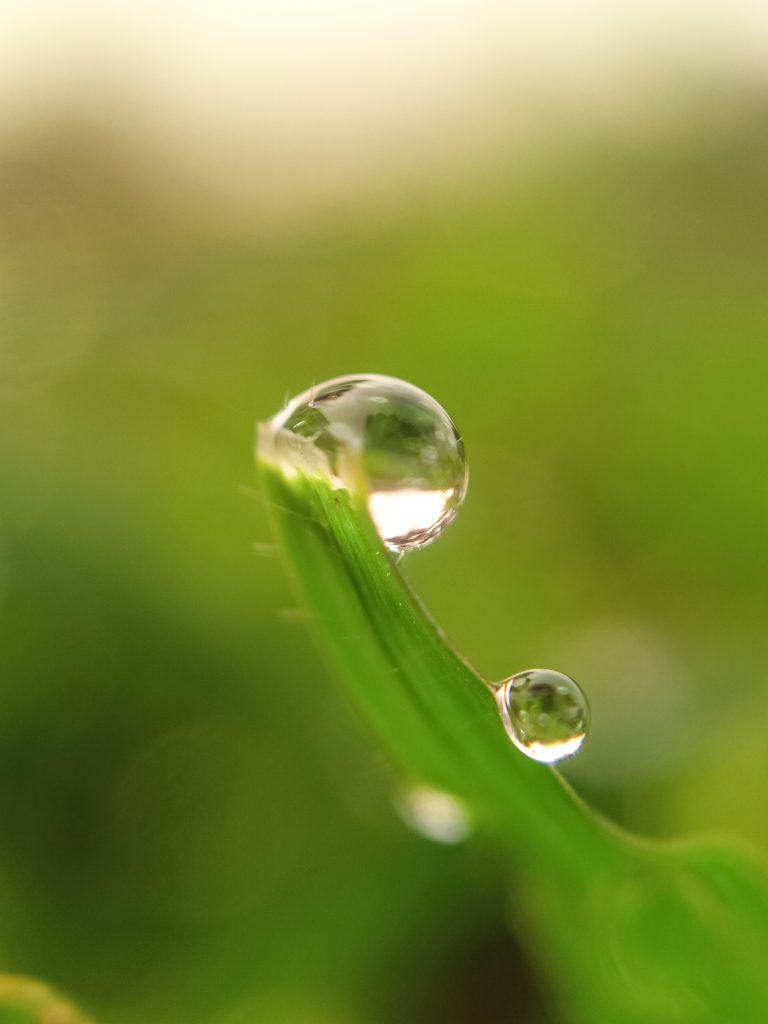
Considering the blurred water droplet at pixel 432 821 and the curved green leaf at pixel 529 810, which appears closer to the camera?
the curved green leaf at pixel 529 810

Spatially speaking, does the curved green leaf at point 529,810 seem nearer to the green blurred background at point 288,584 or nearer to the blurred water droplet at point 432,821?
the green blurred background at point 288,584

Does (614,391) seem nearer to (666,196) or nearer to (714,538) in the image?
(714,538)

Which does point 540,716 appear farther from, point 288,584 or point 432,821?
point 288,584

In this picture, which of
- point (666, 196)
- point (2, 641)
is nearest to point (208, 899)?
point (2, 641)

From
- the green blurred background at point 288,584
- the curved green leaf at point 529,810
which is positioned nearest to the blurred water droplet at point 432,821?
the green blurred background at point 288,584

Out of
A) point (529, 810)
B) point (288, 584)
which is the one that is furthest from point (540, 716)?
point (288, 584)

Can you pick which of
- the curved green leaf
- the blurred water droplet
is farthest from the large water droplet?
the blurred water droplet

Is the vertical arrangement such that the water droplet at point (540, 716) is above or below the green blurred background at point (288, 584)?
below
